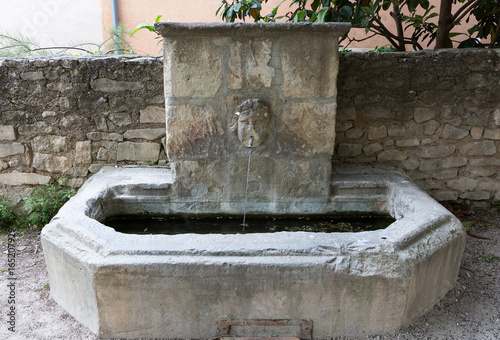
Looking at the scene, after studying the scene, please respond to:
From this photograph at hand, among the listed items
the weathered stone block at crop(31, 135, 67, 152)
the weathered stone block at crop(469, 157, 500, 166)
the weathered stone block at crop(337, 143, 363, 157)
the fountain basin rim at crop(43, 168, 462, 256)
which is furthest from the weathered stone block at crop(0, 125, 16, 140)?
the weathered stone block at crop(469, 157, 500, 166)

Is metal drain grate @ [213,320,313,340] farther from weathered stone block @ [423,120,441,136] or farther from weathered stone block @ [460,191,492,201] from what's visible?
weathered stone block @ [460,191,492,201]

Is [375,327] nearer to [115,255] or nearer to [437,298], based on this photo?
[437,298]

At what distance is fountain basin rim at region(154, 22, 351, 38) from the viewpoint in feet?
7.91

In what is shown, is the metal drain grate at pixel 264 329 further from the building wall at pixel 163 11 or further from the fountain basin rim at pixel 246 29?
the building wall at pixel 163 11

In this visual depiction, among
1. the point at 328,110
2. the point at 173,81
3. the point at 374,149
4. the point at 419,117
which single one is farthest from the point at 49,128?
the point at 419,117

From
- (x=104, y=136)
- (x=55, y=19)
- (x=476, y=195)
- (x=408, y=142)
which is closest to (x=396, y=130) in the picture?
(x=408, y=142)

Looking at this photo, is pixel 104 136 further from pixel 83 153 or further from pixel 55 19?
pixel 55 19

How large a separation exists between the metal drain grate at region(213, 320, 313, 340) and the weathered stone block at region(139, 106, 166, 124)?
5.40 feet

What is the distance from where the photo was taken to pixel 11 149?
314 cm

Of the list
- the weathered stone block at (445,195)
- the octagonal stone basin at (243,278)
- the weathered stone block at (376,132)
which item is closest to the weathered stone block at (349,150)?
the weathered stone block at (376,132)

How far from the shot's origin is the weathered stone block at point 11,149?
10.3ft

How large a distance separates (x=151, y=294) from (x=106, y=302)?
8.7 inches

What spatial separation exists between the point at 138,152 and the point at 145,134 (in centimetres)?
15

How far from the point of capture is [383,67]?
3.06m
